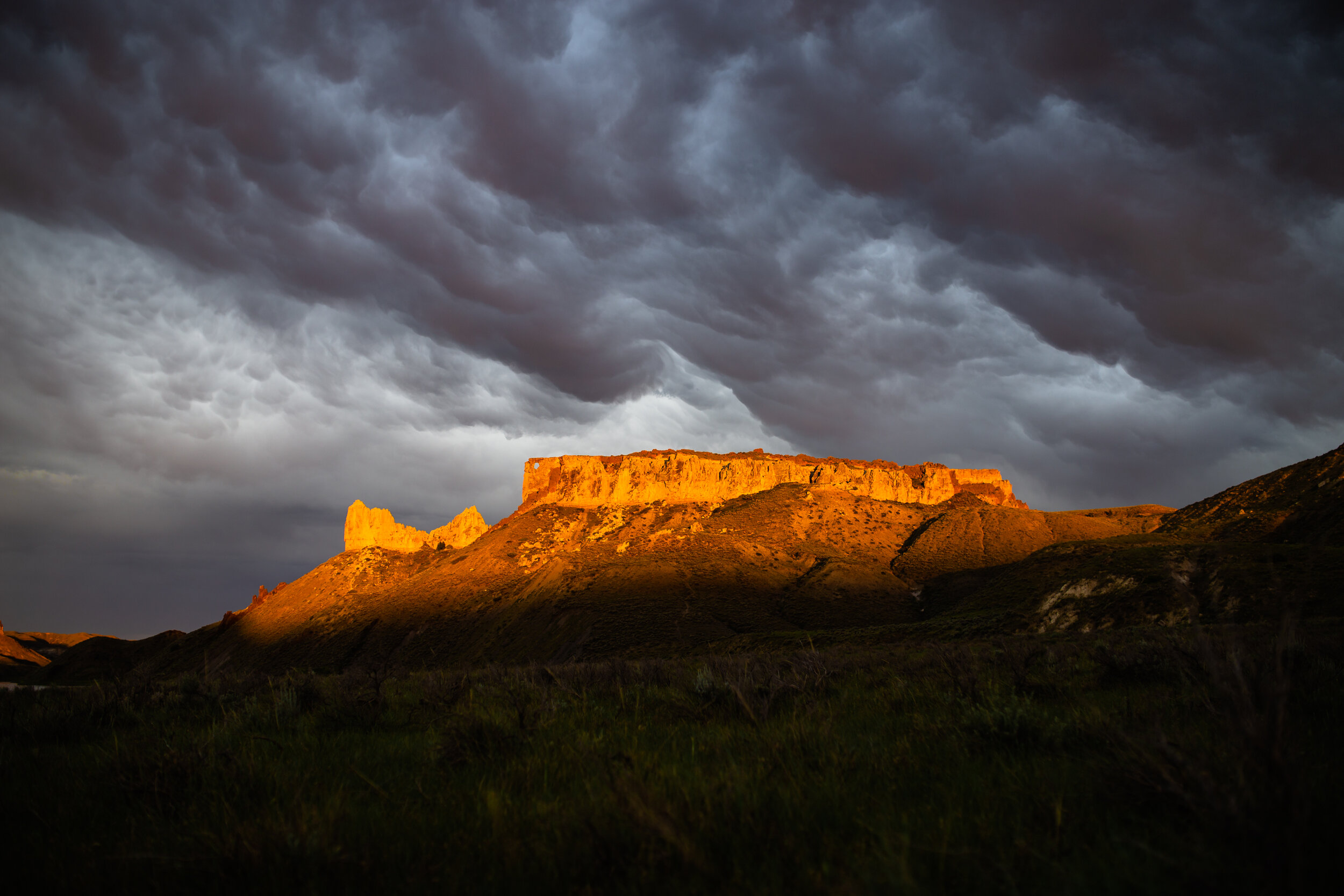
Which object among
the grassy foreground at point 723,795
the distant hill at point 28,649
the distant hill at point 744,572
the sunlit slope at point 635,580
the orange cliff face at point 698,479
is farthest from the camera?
the orange cliff face at point 698,479

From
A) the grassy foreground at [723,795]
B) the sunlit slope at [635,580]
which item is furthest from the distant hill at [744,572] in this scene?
the grassy foreground at [723,795]

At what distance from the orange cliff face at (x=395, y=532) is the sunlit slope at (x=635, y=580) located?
857cm

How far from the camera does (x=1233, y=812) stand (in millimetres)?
2672

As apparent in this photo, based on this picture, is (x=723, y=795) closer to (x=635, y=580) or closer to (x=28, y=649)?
(x=635, y=580)

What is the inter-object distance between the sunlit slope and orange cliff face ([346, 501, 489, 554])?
Answer: 857 cm

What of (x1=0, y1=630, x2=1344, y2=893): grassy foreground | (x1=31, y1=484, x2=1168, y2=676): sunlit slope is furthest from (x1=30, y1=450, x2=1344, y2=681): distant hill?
(x1=0, y1=630, x2=1344, y2=893): grassy foreground

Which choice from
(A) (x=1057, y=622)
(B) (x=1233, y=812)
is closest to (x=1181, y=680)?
(B) (x=1233, y=812)

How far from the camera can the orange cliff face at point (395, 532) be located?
15062cm

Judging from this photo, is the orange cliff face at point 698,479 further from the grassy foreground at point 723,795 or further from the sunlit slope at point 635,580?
the grassy foreground at point 723,795

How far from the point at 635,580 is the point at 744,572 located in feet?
53.9

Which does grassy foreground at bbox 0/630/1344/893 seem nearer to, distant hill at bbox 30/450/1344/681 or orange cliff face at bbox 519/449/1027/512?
distant hill at bbox 30/450/1344/681

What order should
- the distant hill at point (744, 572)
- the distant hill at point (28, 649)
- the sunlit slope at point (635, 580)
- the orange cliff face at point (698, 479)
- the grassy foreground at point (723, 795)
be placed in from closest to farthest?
the grassy foreground at point (723, 795) < the distant hill at point (744, 572) < the sunlit slope at point (635, 580) < the distant hill at point (28, 649) < the orange cliff face at point (698, 479)

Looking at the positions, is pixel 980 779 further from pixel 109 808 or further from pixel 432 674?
pixel 432 674

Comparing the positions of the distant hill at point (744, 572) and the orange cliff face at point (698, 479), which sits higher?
the orange cliff face at point (698, 479)
